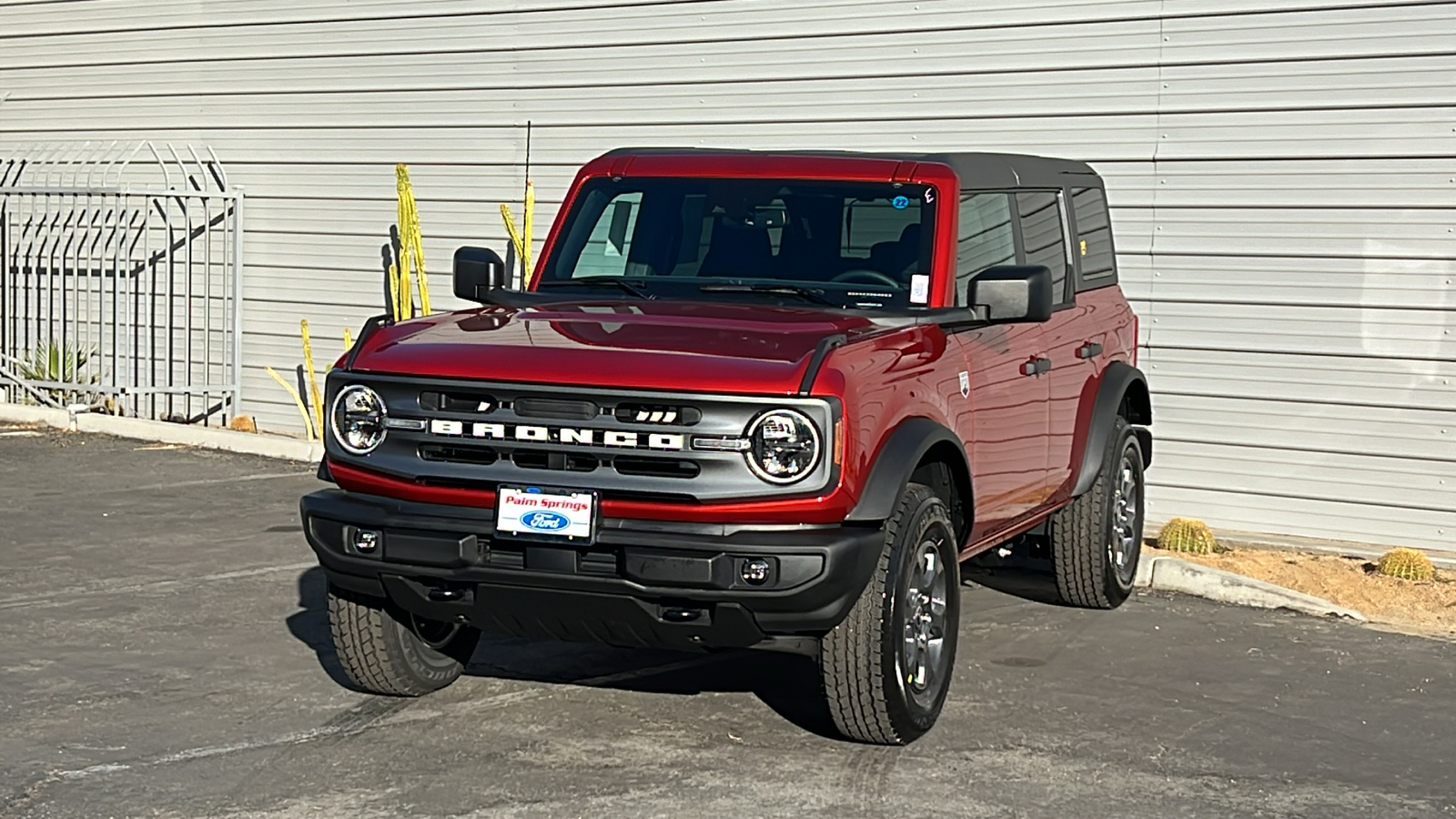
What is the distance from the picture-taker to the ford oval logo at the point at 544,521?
18.4ft

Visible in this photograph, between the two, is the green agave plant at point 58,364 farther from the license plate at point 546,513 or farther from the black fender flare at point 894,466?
the black fender flare at point 894,466

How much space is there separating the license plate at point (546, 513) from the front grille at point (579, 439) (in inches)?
1.7

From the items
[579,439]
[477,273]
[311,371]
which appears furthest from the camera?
[311,371]

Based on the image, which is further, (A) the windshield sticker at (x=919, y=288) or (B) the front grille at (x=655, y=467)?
(A) the windshield sticker at (x=919, y=288)

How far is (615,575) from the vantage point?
558 cm

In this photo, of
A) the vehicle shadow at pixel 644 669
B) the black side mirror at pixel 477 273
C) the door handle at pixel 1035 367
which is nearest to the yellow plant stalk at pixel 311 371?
the vehicle shadow at pixel 644 669

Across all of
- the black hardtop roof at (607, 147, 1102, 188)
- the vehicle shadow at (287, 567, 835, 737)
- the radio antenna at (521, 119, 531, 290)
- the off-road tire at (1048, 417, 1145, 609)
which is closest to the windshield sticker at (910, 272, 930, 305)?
the black hardtop roof at (607, 147, 1102, 188)

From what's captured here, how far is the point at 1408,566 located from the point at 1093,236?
2509 mm

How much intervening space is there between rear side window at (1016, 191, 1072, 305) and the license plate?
2.95m

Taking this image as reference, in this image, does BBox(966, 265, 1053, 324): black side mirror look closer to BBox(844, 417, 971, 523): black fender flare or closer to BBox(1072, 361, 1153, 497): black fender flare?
BBox(844, 417, 971, 523): black fender flare

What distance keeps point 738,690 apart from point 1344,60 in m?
5.57

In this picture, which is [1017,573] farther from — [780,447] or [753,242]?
[780,447]

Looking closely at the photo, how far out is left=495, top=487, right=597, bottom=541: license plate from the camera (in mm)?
5590

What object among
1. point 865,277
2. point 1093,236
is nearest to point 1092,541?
point 1093,236
